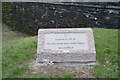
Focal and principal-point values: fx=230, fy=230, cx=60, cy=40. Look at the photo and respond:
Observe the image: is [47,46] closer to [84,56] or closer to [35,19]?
[84,56]

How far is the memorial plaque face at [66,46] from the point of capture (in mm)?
5398

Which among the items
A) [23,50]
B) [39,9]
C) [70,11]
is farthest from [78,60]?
[39,9]

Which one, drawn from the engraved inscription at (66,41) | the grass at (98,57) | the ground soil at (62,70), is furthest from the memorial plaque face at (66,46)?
the grass at (98,57)

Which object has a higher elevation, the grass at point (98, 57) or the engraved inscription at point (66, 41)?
the engraved inscription at point (66, 41)

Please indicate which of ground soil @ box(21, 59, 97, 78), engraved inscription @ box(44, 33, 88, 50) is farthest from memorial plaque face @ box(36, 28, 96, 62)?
ground soil @ box(21, 59, 97, 78)

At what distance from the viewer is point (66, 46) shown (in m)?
5.51

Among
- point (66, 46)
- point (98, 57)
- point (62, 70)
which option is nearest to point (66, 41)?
point (66, 46)

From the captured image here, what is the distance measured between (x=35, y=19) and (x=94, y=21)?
3.33 meters

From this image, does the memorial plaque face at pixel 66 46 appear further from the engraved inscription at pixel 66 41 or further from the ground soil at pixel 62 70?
the ground soil at pixel 62 70

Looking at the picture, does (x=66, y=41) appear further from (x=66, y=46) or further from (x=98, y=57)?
(x=98, y=57)

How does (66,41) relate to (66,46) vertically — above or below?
above

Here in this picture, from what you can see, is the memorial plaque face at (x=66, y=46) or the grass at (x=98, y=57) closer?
the grass at (x=98, y=57)

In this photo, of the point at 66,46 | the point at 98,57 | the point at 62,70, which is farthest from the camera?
the point at 98,57

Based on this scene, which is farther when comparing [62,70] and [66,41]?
[66,41]
